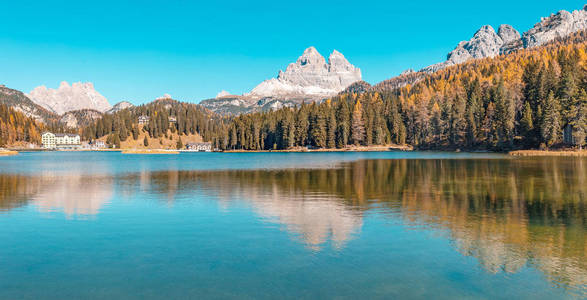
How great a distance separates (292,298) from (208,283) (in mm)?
3052

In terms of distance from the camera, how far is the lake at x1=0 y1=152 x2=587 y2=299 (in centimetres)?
1245

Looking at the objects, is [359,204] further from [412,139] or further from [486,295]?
[412,139]

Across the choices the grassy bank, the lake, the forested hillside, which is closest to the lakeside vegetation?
the forested hillside

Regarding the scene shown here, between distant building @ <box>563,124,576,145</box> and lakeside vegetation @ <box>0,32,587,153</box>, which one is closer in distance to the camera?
distant building @ <box>563,124,576,145</box>

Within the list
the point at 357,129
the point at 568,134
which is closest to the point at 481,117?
the point at 568,134

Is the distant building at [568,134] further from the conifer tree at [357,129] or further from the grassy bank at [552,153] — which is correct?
the conifer tree at [357,129]

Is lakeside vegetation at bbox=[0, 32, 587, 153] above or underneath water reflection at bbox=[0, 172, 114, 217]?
above

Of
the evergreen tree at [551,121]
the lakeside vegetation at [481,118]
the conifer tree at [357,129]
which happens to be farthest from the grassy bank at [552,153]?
the conifer tree at [357,129]

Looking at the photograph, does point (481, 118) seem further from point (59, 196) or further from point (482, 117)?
point (59, 196)

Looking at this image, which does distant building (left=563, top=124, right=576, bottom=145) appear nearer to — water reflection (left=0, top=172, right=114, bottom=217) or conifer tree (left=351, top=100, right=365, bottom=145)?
conifer tree (left=351, top=100, right=365, bottom=145)

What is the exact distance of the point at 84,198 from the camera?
33.6 m

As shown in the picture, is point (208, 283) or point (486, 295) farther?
point (208, 283)

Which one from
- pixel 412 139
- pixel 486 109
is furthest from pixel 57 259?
pixel 412 139

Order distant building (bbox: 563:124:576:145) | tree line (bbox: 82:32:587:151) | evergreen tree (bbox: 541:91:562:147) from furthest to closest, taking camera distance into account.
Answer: tree line (bbox: 82:32:587:151) → distant building (bbox: 563:124:576:145) → evergreen tree (bbox: 541:91:562:147)
